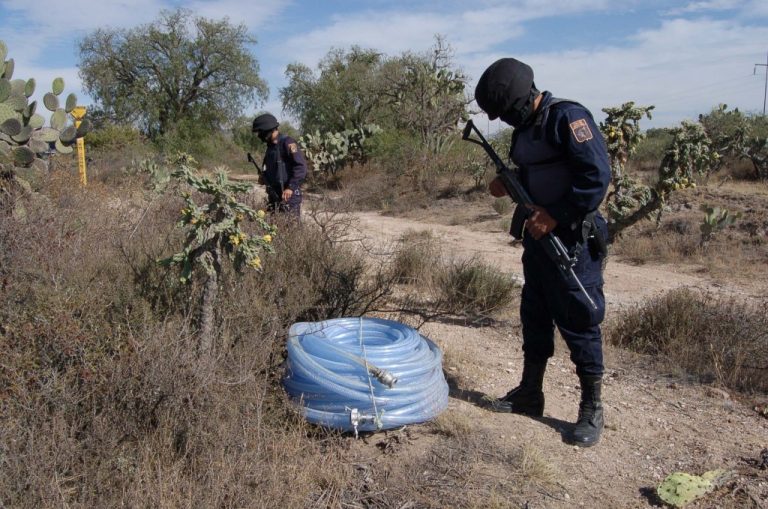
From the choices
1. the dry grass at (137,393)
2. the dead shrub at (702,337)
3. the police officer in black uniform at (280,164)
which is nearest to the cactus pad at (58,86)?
the police officer in black uniform at (280,164)

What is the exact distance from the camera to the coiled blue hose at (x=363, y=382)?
3186 mm

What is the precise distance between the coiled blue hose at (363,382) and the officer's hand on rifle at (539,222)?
33.6 inches

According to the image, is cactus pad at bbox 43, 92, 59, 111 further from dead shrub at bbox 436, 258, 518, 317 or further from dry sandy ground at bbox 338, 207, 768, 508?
dry sandy ground at bbox 338, 207, 768, 508

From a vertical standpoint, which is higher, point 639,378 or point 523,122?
point 523,122

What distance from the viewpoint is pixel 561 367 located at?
4.49m

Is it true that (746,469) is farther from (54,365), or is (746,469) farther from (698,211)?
(698,211)

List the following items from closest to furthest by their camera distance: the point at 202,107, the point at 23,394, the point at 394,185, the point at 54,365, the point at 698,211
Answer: the point at 23,394 → the point at 54,365 → the point at 698,211 → the point at 394,185 → the point at 202,107

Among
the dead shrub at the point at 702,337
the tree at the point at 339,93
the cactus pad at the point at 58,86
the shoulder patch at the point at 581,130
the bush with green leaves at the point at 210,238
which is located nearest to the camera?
the shoulder patch at the point at 581,130

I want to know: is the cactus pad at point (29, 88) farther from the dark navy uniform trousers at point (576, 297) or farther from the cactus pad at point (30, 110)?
the dark navy uniform trousers at point (576, 297)

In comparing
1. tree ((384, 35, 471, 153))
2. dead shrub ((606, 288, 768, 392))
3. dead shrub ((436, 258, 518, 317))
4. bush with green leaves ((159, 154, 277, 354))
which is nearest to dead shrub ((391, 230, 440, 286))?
dead shrub ((436, 258, 518, 317))

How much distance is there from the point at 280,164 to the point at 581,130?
3.88m

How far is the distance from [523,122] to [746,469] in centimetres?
198

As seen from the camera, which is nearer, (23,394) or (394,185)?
(23,394)

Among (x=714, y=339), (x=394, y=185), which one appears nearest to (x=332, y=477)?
(x=714, y=339)
